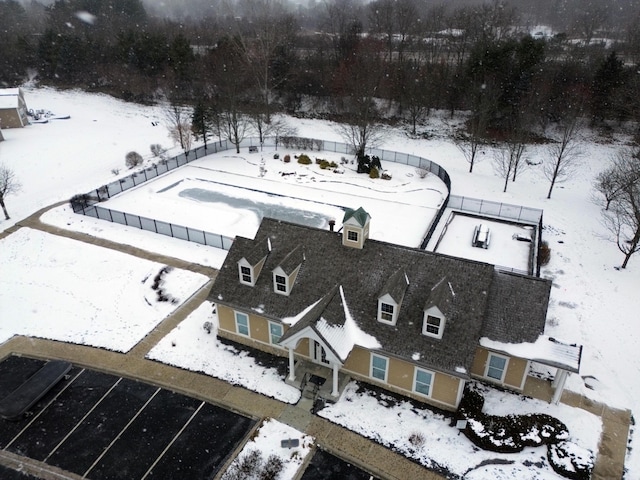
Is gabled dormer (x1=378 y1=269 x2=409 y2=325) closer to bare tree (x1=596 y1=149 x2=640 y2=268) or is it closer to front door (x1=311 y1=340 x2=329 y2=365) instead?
front door (x1=311 y1=340 x2=329 y2=365)

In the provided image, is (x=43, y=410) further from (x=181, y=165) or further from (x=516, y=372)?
(x=181, y=165)

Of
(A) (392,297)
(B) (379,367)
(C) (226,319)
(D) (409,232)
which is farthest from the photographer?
(D) (409,232)

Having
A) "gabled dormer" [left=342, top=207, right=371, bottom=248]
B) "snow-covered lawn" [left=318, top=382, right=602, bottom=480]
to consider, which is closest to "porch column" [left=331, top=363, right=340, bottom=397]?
"snow-covered lawn" [left=318, top=382, right=602, bottom=480]

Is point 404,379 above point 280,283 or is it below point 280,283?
below

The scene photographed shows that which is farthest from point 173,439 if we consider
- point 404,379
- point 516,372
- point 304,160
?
point 304,160

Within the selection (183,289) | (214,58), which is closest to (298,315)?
(183,289)

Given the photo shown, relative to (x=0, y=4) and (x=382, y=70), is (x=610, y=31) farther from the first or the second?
(x=0, y=4)

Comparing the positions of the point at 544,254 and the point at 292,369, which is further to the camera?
the point at 544,254

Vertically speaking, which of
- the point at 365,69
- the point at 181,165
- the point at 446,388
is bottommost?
the point at 446,388
